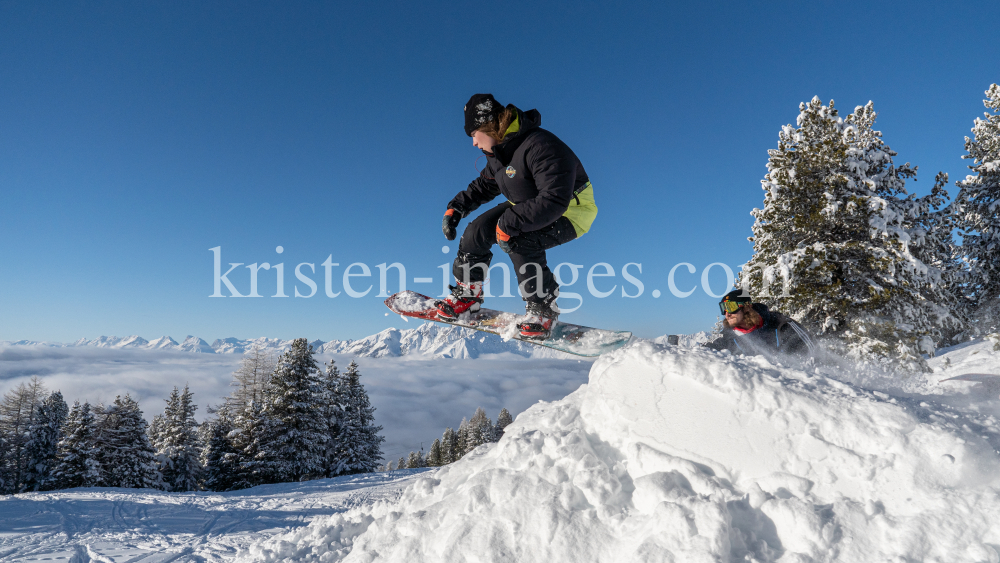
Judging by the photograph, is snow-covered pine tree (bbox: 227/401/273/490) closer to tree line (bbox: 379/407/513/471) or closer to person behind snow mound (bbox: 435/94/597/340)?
tree line (bbox: 379/407/513/471)

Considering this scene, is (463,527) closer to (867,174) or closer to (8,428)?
(867,174)

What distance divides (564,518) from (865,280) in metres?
13.0

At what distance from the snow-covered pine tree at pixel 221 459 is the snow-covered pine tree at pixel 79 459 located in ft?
14.2

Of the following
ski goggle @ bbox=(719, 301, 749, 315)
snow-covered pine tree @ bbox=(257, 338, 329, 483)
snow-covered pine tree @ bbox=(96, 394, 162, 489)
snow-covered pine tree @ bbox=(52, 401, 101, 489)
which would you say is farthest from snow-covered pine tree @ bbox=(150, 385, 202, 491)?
ski goggle @ bbox=(719, 301, 749, 315)

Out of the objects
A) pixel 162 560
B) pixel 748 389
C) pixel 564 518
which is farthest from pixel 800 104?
pixel 162 560

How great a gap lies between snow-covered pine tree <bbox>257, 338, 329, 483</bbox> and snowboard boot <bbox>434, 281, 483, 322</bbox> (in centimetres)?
1712

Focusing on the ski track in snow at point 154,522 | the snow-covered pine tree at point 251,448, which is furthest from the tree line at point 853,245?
the snow-covered pine tree at point 251,448

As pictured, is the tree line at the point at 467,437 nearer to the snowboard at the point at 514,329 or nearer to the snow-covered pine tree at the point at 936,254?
the snow-covered pine tree at the point at 936,254

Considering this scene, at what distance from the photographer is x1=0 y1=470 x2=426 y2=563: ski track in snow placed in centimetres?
441

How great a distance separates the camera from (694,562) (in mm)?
1885

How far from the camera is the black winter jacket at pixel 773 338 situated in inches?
227

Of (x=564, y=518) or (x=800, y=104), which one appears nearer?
(x=564, y=518)

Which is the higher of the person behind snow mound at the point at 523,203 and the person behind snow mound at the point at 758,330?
the person behind snow mound at the point at 523,203

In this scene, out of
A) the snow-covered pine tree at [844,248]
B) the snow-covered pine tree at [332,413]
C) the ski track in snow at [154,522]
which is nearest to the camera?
the ski track in snow at [154,522]
